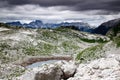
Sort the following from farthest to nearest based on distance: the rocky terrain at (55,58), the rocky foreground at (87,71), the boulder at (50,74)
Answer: the boulder at (50,74) → the rocky terrain at (55,58) → the rocky foreground at (87,71)

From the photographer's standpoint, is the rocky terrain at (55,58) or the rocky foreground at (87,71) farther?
the rocky terrain at (55,58)

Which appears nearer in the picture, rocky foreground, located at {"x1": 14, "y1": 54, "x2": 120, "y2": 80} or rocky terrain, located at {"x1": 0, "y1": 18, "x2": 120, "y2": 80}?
rocky foreground, located at {"x1": 14, "y1": 54, "x2": 120, "y2": 80}

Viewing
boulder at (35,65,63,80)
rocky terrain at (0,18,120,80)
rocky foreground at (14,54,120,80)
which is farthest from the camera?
boulder at (35,65,63,80)

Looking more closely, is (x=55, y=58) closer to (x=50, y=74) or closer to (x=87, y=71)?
(x=50, y=74)

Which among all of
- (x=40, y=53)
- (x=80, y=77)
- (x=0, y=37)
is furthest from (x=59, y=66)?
(x=0, y=37)

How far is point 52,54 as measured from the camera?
6275 inches

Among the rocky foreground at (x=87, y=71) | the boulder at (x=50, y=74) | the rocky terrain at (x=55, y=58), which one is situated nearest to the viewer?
the rocky foreground at (x=87, y=71)

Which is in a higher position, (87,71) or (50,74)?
(87,71)

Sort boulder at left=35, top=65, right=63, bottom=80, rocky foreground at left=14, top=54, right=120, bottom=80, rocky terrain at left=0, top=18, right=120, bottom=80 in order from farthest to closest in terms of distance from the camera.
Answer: boulder at left=35, top=65, right=63, bottom=80, rocky terrain at left=0, top=18, right=120, bottom=80, rocky foreground at left=14, top=54, right=120, bottom=80

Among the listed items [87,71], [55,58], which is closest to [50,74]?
[87,71]

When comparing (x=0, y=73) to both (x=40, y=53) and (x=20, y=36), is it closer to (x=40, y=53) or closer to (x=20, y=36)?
(x=40, y=53)

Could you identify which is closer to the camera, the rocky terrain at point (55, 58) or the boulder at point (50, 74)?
the rocky terrain at point (55, 58)

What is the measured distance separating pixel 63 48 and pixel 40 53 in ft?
93.1

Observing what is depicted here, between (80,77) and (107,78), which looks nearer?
Result: (107,78)
